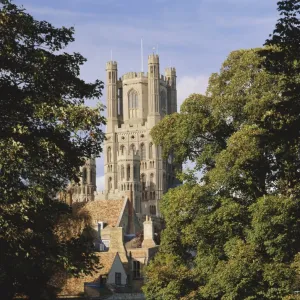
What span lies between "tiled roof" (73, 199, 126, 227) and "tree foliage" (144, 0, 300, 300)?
1669 inches

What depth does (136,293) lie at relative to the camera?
190 feet

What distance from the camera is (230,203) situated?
34812mm

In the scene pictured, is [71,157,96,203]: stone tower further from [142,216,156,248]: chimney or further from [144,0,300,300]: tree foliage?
[144,0,300,300]: tree foliage

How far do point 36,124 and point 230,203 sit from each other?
11898 millimetres

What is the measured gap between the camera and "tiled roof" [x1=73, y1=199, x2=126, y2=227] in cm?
8162

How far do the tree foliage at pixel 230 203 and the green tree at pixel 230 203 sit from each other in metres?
0.04

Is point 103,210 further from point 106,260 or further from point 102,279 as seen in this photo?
point 102,279

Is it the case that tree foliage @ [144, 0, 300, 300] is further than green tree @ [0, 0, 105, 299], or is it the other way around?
tree foliage @ [144, 0, 300, 300]

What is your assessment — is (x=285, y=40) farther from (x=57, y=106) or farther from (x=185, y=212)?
(x=185, y=212)

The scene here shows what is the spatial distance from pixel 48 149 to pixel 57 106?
3.98 feet

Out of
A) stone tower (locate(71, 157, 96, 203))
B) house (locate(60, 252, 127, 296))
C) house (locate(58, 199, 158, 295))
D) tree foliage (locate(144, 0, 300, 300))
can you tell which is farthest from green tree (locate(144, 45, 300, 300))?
stone tower (locate(71, 157, 96, 203))

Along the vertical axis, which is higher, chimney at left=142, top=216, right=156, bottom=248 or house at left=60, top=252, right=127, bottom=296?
chimney at left=142, top=216, right=156, bottom=248

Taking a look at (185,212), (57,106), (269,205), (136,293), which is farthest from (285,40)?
(136,293)

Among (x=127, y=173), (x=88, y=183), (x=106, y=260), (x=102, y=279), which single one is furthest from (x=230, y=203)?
(x=127, y=173)
